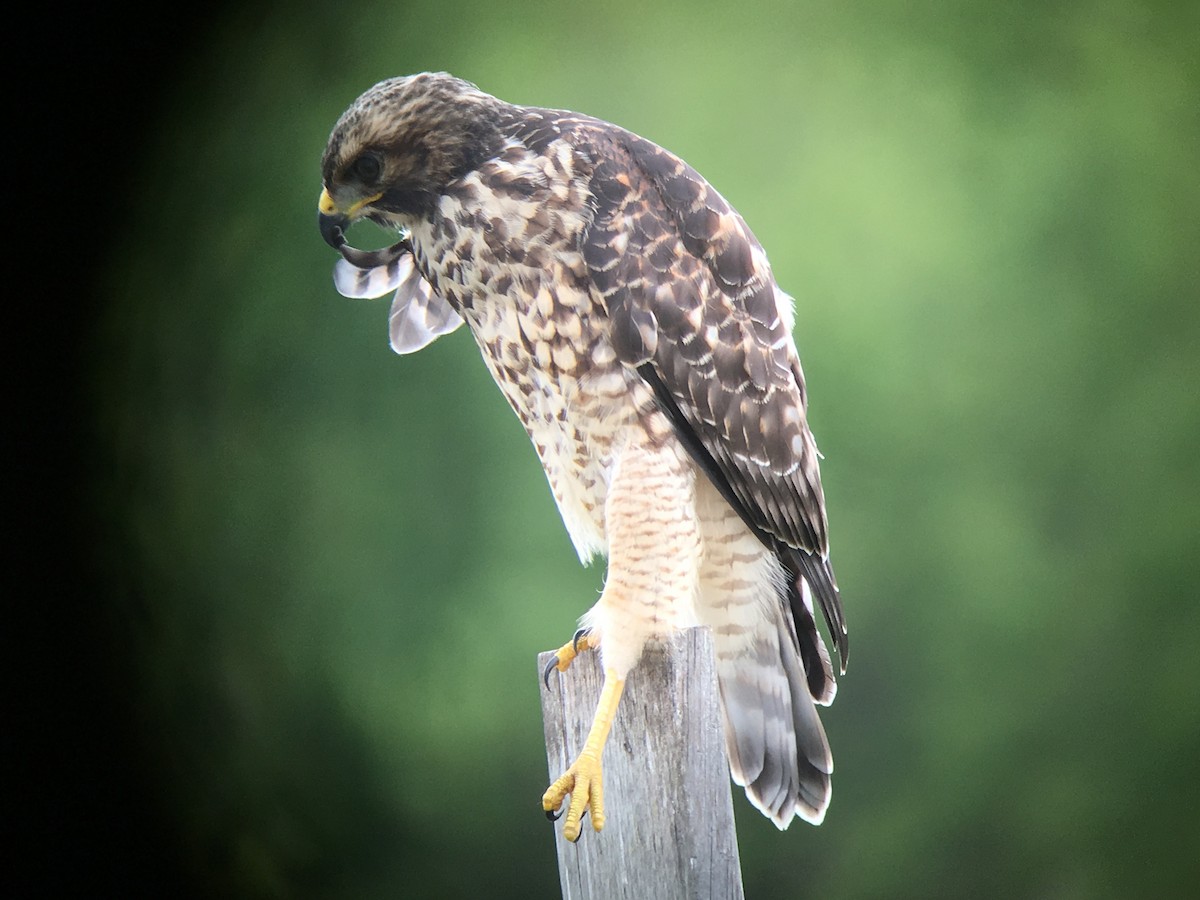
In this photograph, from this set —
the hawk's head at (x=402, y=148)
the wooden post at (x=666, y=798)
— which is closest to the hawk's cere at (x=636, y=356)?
the hawk's head at (x=402, y=148)

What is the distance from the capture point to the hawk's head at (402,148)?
6.43 ft

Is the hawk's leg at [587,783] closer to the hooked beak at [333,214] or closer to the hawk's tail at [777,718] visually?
the hawk's tail at [777,718]

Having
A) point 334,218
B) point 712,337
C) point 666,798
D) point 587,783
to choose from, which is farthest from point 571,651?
point 334,218

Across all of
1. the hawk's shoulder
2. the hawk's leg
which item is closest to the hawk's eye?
the hawk's shoulder

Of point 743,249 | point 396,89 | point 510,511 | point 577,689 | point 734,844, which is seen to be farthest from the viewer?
point 510,511

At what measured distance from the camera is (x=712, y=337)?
81.8 inches

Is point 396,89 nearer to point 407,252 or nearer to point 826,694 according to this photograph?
point 407,252

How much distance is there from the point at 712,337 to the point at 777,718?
0.68 meters

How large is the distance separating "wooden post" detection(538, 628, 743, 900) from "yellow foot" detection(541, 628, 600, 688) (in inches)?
7.1

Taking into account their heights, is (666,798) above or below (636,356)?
below

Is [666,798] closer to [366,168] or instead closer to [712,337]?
[712,337]

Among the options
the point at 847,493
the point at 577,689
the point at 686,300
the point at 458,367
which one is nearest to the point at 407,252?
the point at 686,300

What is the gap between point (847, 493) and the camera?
4.48 metres

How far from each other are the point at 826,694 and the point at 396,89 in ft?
4.19
